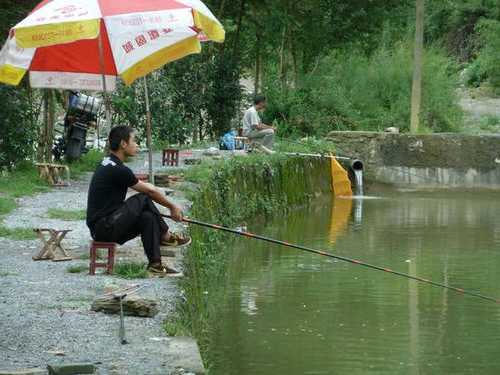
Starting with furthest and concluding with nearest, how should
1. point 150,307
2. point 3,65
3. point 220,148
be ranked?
point 220,148, point 3,65, point 150,307

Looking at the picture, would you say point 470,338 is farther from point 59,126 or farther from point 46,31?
point 59,126

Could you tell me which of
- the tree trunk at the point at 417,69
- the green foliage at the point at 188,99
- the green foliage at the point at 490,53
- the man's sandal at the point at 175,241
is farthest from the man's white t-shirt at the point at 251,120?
the green foliage at the point at 490,53

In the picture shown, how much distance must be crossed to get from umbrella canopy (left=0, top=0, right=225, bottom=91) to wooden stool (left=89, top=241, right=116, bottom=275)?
5.90 ft

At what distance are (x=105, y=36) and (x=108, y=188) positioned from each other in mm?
2119

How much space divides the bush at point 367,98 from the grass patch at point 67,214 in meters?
12.6

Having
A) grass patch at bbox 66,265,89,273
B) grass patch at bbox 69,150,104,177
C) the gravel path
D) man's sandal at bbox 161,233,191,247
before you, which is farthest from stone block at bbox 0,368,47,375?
grass patch at bbox 69,150,104,177

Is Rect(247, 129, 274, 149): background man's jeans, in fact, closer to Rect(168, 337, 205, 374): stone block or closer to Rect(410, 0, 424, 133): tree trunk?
Rect(410, 0, 424, 133): tree trunk

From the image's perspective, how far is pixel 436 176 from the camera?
24516mm

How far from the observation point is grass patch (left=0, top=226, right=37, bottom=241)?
36.9 feet

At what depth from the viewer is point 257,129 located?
68.3 ft

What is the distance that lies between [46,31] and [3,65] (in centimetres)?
122

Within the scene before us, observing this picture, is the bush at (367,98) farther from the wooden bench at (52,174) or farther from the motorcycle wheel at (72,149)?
the wooden bench at (52,174)

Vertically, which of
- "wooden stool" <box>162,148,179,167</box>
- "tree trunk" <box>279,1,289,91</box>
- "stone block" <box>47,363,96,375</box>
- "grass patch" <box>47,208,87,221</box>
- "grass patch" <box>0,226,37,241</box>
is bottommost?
"stone block" <box>47,363,96,375</box>

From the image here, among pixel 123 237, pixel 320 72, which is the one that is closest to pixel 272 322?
pixel 123 237
